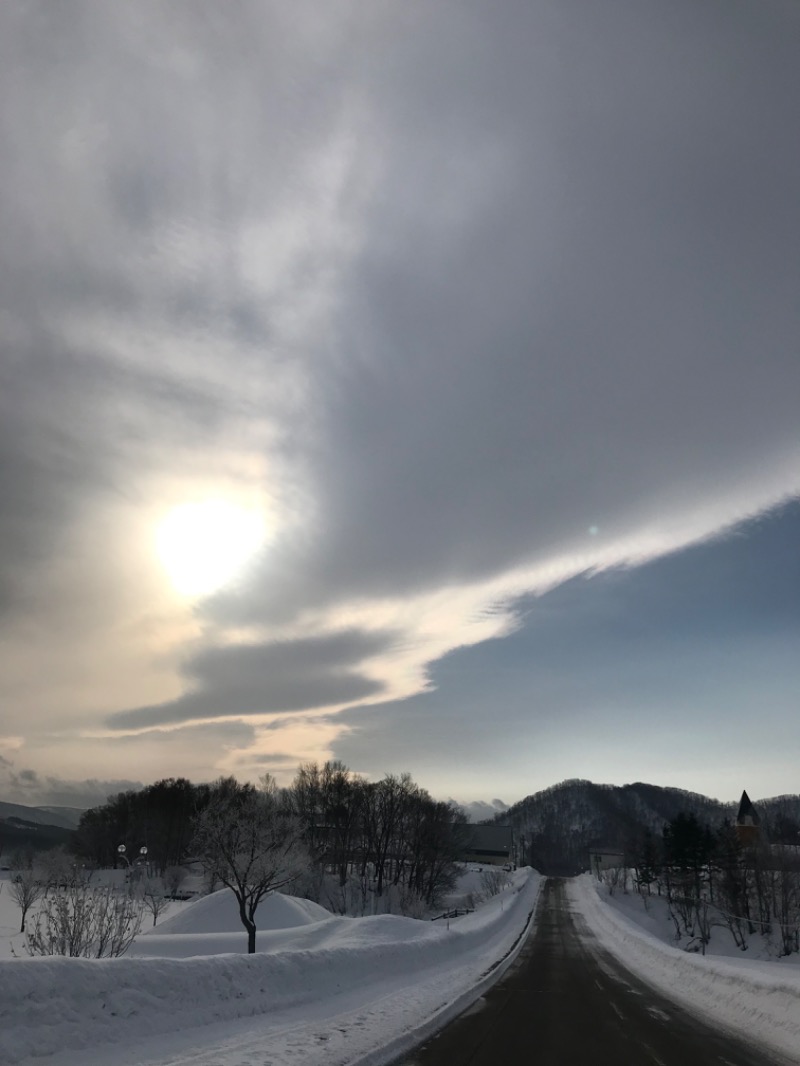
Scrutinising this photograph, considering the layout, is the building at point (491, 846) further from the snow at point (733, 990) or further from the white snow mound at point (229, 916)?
the snow at point (733, 990)

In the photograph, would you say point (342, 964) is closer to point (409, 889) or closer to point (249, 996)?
point (249, 996)

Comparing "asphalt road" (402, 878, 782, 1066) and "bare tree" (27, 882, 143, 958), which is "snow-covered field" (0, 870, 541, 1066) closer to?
"asphalt road" (402, 878, 782, 1066)

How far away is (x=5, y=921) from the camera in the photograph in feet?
217

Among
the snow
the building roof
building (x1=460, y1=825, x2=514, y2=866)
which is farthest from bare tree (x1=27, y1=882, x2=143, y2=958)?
the building roof

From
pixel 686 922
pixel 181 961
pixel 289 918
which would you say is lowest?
pixel 686 922

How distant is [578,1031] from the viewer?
14875mm

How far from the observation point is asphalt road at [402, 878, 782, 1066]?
1202cm

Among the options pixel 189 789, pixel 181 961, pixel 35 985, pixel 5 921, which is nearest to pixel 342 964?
pixel 181 961

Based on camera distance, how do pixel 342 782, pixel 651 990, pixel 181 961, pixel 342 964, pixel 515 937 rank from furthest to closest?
pixel 342 782 < pixel 515 937 < pixel 651 990 < pixel 342 964 < pixel 181 961

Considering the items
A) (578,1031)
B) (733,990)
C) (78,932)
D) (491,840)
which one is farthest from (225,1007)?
(491,840)

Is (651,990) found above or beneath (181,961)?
beneath

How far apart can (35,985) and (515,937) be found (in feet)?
133

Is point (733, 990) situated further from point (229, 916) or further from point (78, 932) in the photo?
point (229, 916)

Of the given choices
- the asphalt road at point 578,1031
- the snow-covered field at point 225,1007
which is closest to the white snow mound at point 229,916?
the asphalt road at point 578,1031
